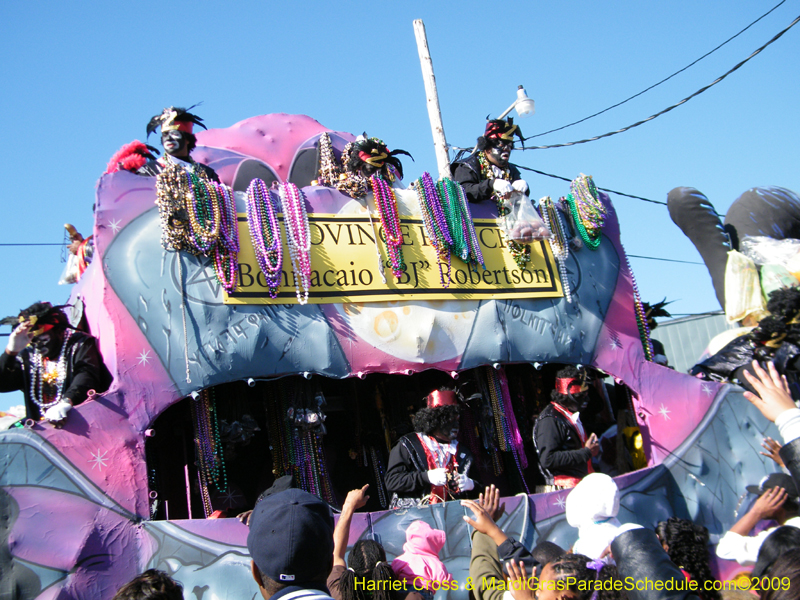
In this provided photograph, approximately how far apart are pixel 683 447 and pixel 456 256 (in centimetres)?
264

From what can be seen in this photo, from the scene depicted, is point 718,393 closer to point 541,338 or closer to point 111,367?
point 541,338

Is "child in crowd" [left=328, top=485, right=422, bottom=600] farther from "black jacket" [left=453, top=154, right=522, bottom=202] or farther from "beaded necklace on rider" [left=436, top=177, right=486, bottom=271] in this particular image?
"black jacket" [left=453, top=154, right=522, bottom=202]

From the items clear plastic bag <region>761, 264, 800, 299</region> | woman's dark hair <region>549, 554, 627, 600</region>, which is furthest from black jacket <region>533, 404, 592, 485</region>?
woman's dark hair <region>549, 554, 627, 600</region>

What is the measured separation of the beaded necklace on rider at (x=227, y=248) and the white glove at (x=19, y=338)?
139 cm

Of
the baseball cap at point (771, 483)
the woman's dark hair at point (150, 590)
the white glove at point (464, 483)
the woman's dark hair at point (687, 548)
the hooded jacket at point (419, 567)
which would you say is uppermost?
the woman's dark hair at point (150, 590)

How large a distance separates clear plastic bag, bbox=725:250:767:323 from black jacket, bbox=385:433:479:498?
12.5 ft

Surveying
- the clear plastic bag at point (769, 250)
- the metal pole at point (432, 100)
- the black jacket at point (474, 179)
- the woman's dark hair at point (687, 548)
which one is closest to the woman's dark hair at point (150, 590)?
the woman's dark hair at point (687, 548)

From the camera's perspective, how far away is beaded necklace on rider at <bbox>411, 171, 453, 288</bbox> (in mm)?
6312

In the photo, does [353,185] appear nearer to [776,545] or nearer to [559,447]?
[559,447]

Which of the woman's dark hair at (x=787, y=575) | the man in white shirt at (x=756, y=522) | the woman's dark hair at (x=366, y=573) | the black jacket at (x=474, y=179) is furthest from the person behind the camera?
the black jacket at (x=474, y=179)

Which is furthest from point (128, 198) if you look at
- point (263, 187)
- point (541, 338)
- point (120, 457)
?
point (541, 338)

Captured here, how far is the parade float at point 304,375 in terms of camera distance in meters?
4.75

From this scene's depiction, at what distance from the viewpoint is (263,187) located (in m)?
5.94

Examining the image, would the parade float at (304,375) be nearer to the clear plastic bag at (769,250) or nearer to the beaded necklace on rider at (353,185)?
the beaded necklace on rider at (353,185)
